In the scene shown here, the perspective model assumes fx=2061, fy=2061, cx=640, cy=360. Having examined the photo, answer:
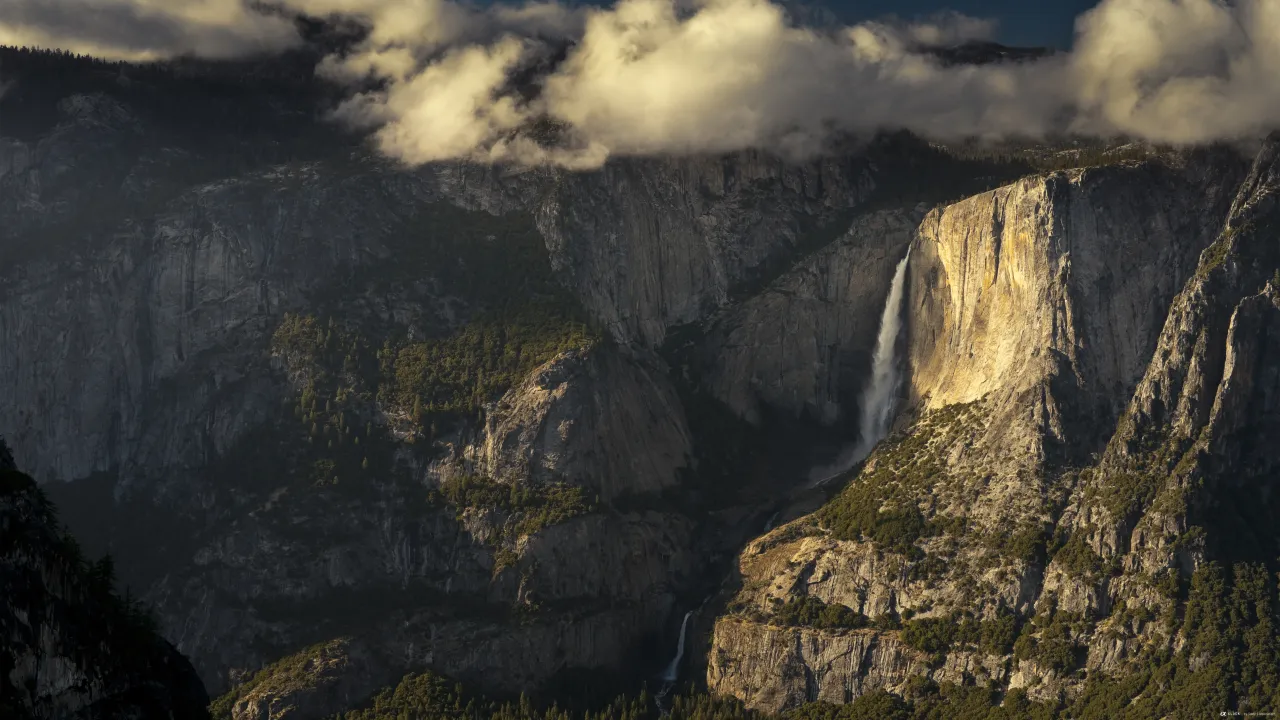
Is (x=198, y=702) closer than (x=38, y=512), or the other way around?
(x=38, y=512)

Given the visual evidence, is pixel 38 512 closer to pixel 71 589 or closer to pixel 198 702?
pixel 71 589

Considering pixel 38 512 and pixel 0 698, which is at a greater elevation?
pixel 38 512

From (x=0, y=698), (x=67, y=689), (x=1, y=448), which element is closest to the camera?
(x=0, y=698)

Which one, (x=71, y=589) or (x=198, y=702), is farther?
(x=198, y=702)

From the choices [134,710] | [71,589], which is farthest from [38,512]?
[134,710]

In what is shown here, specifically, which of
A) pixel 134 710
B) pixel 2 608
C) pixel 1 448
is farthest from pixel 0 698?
pixel 1 448

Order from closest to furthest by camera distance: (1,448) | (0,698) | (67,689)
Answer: (0,698) → (67,689) → (1,448)

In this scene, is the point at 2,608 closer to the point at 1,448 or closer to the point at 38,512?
the point at 38,512

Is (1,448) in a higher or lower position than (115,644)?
higher
